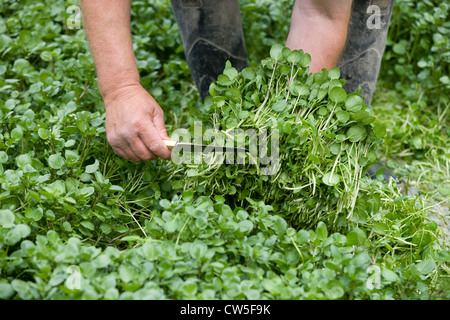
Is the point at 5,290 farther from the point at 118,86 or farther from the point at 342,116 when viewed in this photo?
the point at 342,116

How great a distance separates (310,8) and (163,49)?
0.84 m

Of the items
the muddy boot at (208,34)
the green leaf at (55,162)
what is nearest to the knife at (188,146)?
the green leaf at (55,162)

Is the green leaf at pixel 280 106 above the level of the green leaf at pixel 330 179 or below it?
above

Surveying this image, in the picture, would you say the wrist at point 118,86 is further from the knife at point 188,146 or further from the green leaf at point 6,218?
the green leaf at point 6,218

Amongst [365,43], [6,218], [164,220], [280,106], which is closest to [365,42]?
[365,43]

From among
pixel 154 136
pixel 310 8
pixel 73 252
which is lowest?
pixel 73 252

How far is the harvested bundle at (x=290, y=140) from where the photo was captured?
1.11 metres

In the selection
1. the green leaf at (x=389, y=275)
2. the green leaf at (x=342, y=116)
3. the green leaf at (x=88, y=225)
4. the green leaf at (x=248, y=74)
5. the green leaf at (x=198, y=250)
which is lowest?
the green leaf at (x=389, y=275)

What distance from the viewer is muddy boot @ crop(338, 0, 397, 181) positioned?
1.52m

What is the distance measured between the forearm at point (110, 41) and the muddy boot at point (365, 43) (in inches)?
28.6

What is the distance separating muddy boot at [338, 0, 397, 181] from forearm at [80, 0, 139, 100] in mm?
726

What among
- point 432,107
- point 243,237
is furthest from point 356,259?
point 432,107

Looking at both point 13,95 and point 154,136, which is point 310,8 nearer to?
point 154,136
